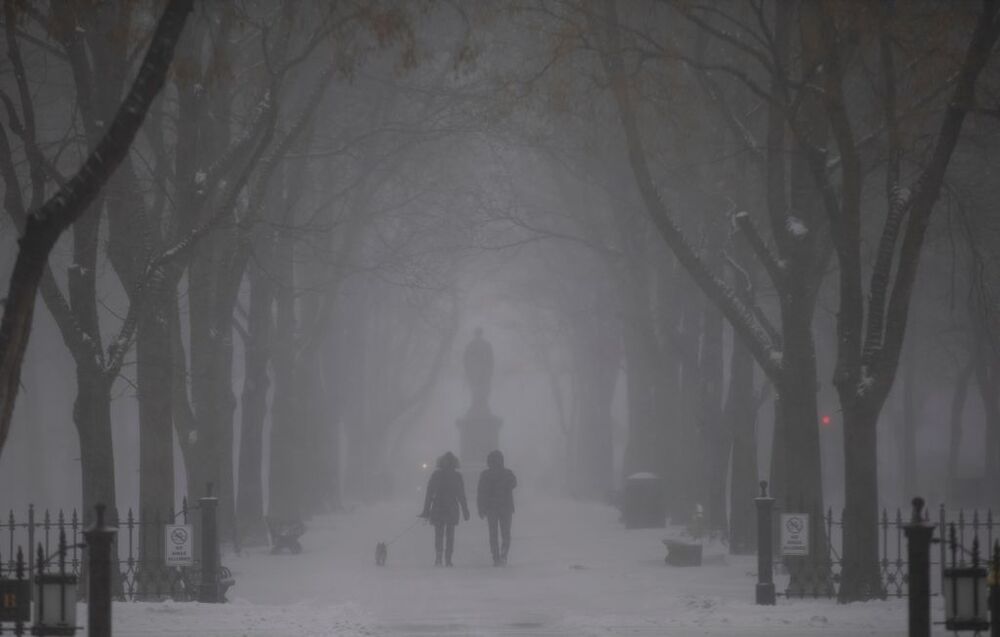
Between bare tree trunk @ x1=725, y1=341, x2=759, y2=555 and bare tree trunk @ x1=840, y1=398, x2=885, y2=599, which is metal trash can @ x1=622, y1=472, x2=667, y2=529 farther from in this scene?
bare tree trunk @ x1=840, y1=398, x2=885, y2=599

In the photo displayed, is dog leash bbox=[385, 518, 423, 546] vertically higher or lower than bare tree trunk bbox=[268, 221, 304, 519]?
lower

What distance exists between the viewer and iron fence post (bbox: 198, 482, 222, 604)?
17156 mm

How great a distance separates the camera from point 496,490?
26.2 metres

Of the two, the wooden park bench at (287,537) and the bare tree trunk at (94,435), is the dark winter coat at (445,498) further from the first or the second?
the bare tree trunk at (94,435)

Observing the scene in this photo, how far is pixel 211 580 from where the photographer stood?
57.5ft

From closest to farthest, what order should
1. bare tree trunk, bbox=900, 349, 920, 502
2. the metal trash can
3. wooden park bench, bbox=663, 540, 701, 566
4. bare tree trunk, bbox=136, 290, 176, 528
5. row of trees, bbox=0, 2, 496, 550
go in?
row of trees, bbox=0, 2, 496, 550 → bare tree trunk, bbox=136, 290, 176, 528 → wooden park bench, bbox=663, 540, 701, 566 → the metal trash can → bare tree trunk, bbox=900, 349, 920, 502

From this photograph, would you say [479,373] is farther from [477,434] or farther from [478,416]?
[477,434]

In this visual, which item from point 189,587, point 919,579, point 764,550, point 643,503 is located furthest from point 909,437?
point 919,579

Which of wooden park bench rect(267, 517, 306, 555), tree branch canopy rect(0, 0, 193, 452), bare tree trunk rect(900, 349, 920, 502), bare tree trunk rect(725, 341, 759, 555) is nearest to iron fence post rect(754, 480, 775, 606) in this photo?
tree branch canopy rect(0, 0, 193, 452)

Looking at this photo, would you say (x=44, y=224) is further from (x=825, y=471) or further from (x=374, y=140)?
(x=825, y=471)

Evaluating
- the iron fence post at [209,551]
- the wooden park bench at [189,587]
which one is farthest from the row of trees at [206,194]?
the iron fence post at [209,551]

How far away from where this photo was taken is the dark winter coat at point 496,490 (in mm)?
26094

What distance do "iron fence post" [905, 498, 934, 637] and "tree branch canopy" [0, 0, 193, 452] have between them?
697 cm

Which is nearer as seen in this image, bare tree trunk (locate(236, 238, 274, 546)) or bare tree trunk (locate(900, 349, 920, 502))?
bare tree trunk (locate(236, 238, 274, 546))
